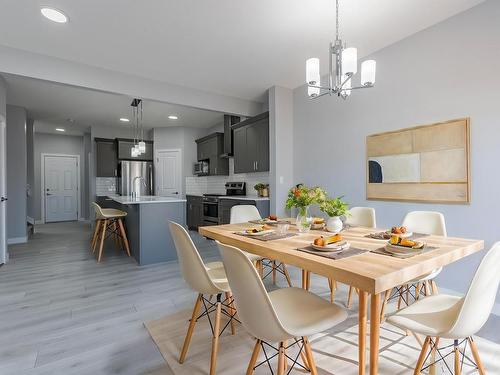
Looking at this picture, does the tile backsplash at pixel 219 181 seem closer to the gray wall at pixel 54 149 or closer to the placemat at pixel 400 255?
the gray wall at pixel 54 149

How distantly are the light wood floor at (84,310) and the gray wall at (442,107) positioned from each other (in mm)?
898

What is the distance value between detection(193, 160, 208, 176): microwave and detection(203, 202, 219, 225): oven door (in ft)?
3.16

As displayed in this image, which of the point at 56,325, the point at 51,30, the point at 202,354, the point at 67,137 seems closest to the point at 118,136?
the point at 67,137

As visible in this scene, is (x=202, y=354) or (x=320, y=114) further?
(x=320, y=114)

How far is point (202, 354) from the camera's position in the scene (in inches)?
71.9

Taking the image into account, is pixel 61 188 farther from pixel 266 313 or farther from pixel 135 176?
pixel 266 313

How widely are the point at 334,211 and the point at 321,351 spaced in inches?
37.0

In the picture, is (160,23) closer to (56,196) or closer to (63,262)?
(63,262)

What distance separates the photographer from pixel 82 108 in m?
5.53

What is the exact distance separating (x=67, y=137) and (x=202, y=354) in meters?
8.81

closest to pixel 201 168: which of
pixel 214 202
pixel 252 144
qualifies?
pixel 214 202

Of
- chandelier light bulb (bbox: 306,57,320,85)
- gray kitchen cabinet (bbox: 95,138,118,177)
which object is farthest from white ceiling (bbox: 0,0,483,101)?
gray kitchen cabinet (bbox: 95,138,118,177)

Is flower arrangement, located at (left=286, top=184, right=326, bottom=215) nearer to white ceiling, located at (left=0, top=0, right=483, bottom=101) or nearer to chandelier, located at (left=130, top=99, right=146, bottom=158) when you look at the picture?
white ceiling, located at (left=0, top=0, right=483, bottom=101)

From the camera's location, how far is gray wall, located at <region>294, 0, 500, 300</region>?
239cm
